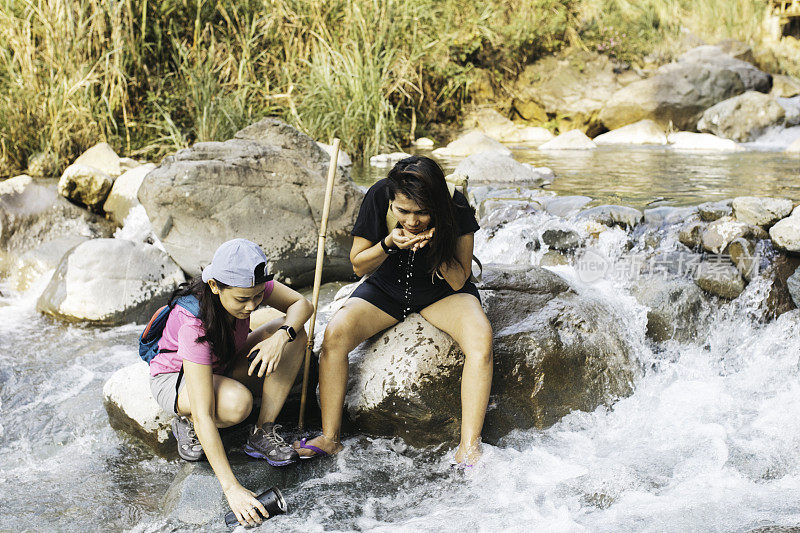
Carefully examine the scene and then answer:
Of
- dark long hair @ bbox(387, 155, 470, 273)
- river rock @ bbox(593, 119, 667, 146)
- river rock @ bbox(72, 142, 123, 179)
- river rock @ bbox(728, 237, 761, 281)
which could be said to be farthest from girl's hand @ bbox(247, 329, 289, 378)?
river rock @ bbox(593, 119, 667, 146)

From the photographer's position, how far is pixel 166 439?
10.8 ft

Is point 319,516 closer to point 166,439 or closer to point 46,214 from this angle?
point 166,439

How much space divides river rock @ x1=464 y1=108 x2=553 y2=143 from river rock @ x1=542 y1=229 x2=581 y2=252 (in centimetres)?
656

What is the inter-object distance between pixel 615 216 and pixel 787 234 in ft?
4.03

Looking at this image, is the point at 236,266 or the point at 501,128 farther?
the point at 501,128

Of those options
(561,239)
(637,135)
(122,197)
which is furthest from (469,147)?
(122,197)

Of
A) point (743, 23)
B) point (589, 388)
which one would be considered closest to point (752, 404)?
point (589, 388)

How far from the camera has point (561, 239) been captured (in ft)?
17.6

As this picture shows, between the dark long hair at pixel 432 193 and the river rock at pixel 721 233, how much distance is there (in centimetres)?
252

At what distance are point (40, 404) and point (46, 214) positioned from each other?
3.10 metres

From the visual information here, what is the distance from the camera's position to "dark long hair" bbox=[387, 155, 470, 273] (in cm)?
290

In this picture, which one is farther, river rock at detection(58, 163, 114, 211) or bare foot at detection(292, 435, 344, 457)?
river rock at detection(58, 163, 114, 211)

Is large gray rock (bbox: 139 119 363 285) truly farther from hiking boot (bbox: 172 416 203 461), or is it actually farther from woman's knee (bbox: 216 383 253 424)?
woman's knee (bbox: 216 383 253 424)

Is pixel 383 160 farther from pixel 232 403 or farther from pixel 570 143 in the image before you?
pixel 232 403
